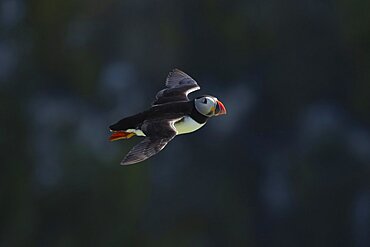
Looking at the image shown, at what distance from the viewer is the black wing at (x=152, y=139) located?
19.8 feet

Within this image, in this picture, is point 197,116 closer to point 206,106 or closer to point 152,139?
point 206,106

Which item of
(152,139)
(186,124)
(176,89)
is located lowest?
(152,139)

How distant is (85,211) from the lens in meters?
11.1

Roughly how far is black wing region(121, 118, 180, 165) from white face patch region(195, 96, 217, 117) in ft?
0.68

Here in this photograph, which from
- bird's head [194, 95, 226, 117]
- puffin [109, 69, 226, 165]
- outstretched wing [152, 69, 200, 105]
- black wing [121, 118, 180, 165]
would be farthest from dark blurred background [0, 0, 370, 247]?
black wing [121, 118, 180, 165]

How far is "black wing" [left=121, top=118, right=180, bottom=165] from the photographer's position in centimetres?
605

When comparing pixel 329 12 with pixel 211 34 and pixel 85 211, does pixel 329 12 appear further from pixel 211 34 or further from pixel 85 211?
pixel 85 211

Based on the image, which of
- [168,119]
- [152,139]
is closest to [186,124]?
[168,119]

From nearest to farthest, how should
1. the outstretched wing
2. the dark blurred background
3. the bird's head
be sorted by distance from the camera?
the bird's head → the outstretched wing → the dark blurred background

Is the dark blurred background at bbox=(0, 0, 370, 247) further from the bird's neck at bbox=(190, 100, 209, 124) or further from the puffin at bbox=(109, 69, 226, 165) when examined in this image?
the bird's neck at bbox=(190, 100, 209, 124)

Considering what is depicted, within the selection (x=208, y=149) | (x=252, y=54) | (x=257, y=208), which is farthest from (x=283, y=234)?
(x=252, y=54)

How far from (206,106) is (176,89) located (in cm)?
69

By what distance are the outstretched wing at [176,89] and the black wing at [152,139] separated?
0.63 metres

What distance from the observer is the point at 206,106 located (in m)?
6.77
